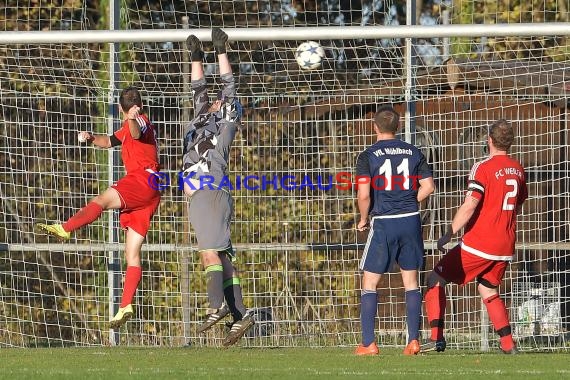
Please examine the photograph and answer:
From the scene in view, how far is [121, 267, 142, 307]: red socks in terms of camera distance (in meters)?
10.2

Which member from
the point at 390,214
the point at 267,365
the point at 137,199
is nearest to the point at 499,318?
the point at 390,214

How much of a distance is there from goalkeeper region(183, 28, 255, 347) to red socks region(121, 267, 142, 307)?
690 mm

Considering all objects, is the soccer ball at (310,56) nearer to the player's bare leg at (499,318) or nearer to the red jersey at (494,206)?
the red jersey at (494,206)

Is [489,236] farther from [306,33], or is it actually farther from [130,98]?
[130,98]

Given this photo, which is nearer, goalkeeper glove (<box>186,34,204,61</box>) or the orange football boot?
the orange football boot

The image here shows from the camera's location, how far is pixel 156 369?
7.89 meters

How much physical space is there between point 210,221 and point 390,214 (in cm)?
153

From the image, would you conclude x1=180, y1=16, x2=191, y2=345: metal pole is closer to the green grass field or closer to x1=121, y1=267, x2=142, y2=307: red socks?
x1=121, y1=267, x2=142, y2=307: red socks

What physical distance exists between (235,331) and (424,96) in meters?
3.66

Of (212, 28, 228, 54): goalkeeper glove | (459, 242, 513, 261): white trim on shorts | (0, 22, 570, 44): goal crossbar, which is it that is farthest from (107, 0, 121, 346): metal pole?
(459, 242, 513, 261): white trim on shorts

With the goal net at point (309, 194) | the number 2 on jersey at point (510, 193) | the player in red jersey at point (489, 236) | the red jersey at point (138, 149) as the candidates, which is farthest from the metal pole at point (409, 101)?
the red jersey at point (138, 149)

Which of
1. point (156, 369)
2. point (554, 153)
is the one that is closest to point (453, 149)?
point (554, 153)

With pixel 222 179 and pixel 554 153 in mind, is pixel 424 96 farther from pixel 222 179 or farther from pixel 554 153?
pixel 222 179

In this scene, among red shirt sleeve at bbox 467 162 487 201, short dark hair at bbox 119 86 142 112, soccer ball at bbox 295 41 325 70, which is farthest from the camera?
soccer ball at bbox 295 41 325 70
